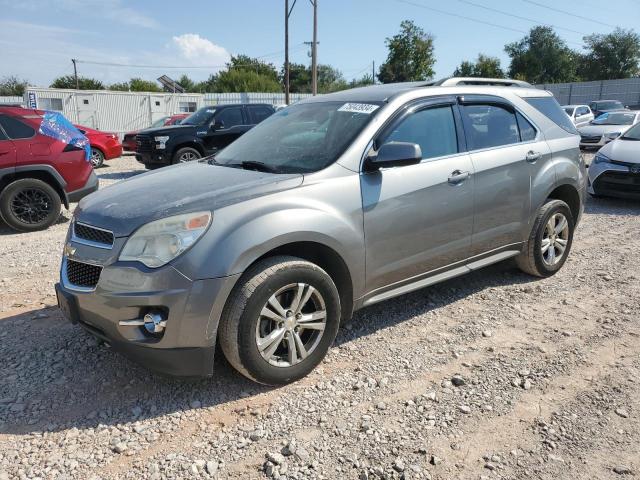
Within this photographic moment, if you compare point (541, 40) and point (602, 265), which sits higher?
point (541, 40)

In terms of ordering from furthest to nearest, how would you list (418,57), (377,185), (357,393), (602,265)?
(418,57)
(602,265)
(377,185)
(357,393)

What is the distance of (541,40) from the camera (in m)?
67.9

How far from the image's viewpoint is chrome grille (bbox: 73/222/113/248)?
9.59 ft

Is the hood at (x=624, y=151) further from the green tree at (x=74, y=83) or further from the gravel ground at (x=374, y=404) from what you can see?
the green tree at (x=74, y=83)

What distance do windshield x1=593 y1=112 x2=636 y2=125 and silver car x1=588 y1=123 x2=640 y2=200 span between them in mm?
9057

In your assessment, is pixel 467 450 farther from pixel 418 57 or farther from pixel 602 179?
pixel 418 57

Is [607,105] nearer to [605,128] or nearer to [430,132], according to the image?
[605,128]

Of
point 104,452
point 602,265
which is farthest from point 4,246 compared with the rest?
point 602,265

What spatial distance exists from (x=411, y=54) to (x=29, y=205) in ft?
138

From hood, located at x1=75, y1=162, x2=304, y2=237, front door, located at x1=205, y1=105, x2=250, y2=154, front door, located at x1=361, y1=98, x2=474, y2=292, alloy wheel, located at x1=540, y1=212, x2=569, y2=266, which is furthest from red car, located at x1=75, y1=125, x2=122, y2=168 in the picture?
alloy wheel, located at x1=540, y1=212, x2=569, y2=266

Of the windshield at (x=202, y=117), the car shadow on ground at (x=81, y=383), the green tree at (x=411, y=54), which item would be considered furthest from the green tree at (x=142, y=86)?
the car shadow on ground at (x=81, y=383)

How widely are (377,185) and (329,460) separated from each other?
68.6 inches

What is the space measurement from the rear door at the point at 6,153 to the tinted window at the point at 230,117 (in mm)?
6115

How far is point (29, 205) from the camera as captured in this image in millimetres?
7316
